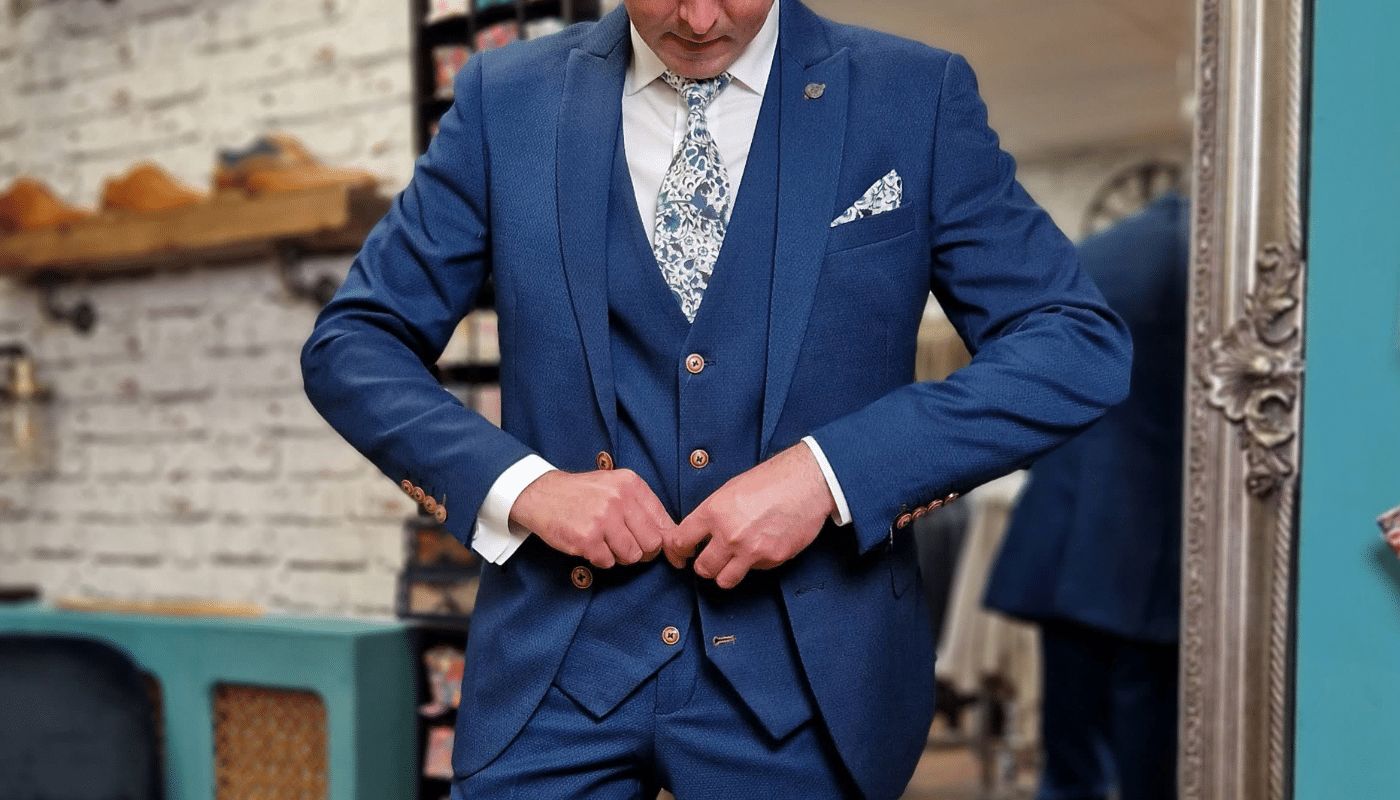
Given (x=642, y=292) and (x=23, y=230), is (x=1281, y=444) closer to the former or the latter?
(x=642, y=292)

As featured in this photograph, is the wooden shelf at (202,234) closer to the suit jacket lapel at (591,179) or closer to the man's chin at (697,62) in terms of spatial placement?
the suit jacket lapel at (591,179)

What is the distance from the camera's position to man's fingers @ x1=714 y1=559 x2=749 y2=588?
3.49 feet

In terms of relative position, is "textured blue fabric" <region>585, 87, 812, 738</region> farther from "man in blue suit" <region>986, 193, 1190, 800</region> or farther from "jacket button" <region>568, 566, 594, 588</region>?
"man in blue suit" <region>986, 193, 1190, 800</region>

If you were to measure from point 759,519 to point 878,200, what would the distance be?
328 millimetres

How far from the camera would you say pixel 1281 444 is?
5.64 ft

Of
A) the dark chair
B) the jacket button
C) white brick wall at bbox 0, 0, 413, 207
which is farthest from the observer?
white brick wall at bbox 0, 0, 413, 207

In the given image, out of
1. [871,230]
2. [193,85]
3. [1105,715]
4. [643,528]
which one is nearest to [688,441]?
Result: [643,528]

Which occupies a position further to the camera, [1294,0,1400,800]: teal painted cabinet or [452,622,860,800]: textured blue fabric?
[1294,0,1400,800]: teal painted cabinet

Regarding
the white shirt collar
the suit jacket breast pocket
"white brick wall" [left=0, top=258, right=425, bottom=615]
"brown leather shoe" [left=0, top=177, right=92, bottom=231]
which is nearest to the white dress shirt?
the white shirt collar

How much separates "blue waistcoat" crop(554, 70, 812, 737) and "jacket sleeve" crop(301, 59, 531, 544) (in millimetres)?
130

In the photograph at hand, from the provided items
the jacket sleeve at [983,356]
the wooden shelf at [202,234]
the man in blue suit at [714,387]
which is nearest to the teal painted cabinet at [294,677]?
the wooden shelf at [202,234]

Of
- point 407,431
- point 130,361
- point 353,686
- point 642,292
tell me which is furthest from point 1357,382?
point 130,361

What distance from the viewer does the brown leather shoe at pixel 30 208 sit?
2895mm

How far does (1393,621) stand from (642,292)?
1.04 metres
